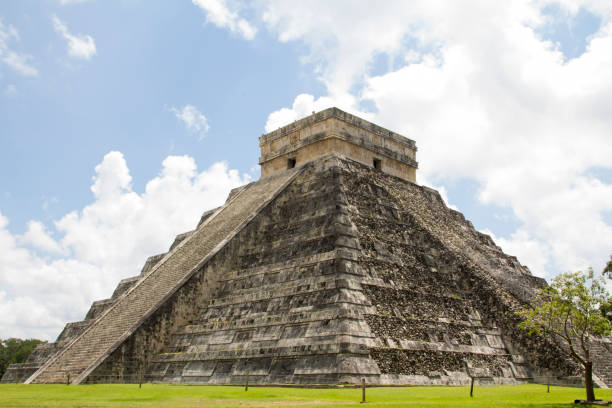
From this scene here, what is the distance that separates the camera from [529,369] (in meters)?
15.2

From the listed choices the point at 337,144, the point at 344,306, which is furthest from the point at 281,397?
the point at 337,144

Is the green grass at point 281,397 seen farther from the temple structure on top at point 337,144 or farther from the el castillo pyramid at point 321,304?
the temple structure on top at point 337,144

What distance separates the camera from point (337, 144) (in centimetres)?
2059

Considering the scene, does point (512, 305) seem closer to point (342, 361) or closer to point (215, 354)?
point (342, 361)

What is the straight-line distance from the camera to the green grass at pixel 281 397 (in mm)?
9266

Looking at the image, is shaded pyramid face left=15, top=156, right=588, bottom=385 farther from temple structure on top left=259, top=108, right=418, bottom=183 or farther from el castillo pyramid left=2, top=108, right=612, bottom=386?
temple structure on top left=259, top=108, right=418, bottom=183

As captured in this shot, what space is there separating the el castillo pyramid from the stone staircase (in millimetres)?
59

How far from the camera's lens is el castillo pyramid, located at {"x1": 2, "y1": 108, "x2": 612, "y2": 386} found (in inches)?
506

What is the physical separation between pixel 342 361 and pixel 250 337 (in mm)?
2838

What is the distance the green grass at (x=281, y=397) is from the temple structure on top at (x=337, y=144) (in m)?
10.2

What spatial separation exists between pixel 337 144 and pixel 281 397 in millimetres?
11566

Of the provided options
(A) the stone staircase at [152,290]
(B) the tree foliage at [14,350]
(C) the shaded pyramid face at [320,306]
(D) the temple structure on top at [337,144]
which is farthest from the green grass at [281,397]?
(B) the tree foliage at [14,350]

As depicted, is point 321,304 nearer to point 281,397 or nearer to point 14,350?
point 281,397

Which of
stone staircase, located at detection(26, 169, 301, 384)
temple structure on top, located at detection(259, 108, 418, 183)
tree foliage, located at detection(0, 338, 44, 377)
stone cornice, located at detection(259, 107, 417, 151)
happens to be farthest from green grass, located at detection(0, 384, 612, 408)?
tree foliage, located at detection(0, 338, 44, 377)
